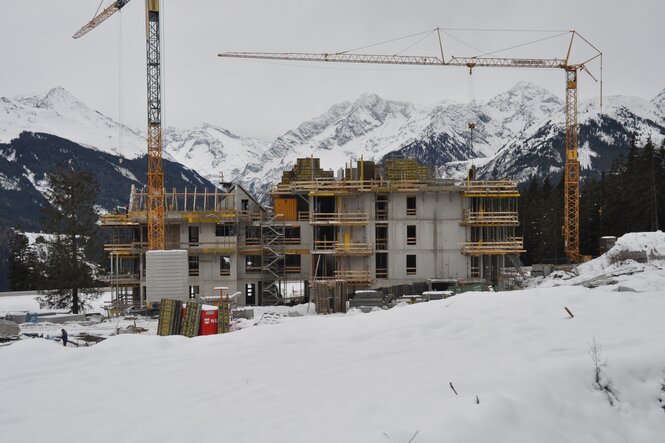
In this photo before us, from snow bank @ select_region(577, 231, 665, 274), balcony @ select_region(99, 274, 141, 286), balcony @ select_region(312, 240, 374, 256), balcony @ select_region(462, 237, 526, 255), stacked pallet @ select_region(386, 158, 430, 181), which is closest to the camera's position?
snow bank @ select_region(577, 231, 665, 274)

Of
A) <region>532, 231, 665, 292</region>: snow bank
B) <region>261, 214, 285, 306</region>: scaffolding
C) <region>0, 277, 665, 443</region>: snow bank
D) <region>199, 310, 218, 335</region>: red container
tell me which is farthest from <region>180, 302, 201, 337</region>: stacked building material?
<region>261, 214, 285, 306</region>: scaffolding

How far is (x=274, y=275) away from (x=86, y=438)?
36.2m

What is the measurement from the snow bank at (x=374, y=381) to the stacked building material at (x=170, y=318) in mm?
8203

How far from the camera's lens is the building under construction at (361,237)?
4209cm

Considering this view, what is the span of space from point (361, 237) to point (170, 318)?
21.5 m

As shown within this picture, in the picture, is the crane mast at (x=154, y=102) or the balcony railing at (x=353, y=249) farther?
the crane mast at (x=154, y=102)

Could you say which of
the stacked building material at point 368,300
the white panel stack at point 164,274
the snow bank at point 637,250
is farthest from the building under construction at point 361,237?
the stacked building material at point 368,300

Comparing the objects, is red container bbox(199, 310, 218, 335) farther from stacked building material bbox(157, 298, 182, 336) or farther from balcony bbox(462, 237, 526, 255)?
balcony bbox(462, 237, 526, 255)

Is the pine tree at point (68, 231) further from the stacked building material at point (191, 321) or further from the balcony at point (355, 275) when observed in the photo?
the stacked building material at point (191, 321)

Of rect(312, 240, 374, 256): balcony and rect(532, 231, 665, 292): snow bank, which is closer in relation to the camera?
rect(532, 231, 665, 292): snow bank

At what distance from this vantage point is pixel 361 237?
1683 inches

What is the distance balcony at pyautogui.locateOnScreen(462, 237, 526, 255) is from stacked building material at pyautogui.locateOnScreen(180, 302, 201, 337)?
24.0 metres

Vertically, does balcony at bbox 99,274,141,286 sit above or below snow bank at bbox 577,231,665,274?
below

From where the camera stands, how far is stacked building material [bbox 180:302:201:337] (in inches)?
920
